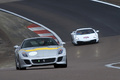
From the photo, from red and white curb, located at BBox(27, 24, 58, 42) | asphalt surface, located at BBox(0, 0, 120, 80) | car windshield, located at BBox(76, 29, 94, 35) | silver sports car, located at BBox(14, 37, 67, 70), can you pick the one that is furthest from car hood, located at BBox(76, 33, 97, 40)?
silver sports car, located at BBox(14, 37, 67, 70)

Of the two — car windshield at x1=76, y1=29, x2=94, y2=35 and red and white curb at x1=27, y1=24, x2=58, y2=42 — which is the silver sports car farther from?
red and white curb at x1=27, y1=24, x2=58, y2=42

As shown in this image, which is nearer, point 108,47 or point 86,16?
point 108,47

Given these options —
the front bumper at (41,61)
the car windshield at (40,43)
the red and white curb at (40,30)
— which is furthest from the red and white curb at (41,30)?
the front bumper at (41,61)

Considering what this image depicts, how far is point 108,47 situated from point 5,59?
5.91m

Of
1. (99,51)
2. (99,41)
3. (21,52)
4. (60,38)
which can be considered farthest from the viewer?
(60,38)

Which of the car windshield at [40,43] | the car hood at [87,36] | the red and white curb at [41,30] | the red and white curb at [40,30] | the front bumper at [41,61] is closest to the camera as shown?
the front bumper at [41,61]

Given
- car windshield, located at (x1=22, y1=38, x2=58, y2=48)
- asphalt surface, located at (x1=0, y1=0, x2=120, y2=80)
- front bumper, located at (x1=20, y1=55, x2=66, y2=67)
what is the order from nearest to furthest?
1. front bumper, located at (x1=20, y1=55, x2=66, y2=67)
2. car windshield, located at (x1=22, y1=38, x2=58, y2=48)
3. asphalt surface, located at (x1=0, y1=0, x2=120, y2=80)

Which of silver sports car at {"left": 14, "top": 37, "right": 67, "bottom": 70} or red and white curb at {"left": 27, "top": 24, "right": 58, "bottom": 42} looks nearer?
silver sports car at {"left": 14, "top": 37, "right": 67, "bottom": 70}

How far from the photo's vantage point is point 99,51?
24203 mm

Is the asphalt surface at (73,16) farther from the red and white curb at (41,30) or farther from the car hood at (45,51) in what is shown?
the car hood at (45,51)

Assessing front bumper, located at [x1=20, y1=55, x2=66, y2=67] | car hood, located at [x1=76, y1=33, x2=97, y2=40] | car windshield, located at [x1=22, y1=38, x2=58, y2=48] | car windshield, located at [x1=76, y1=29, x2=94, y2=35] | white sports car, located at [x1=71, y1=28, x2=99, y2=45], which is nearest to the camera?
front bumper, located at [x1=20, y1=55, x2=66, y2=67]

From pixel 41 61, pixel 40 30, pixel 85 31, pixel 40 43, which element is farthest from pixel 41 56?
pixel 40 30

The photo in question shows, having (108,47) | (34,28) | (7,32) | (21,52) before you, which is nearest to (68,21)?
(34,28)

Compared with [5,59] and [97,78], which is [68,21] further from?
[97,78]
